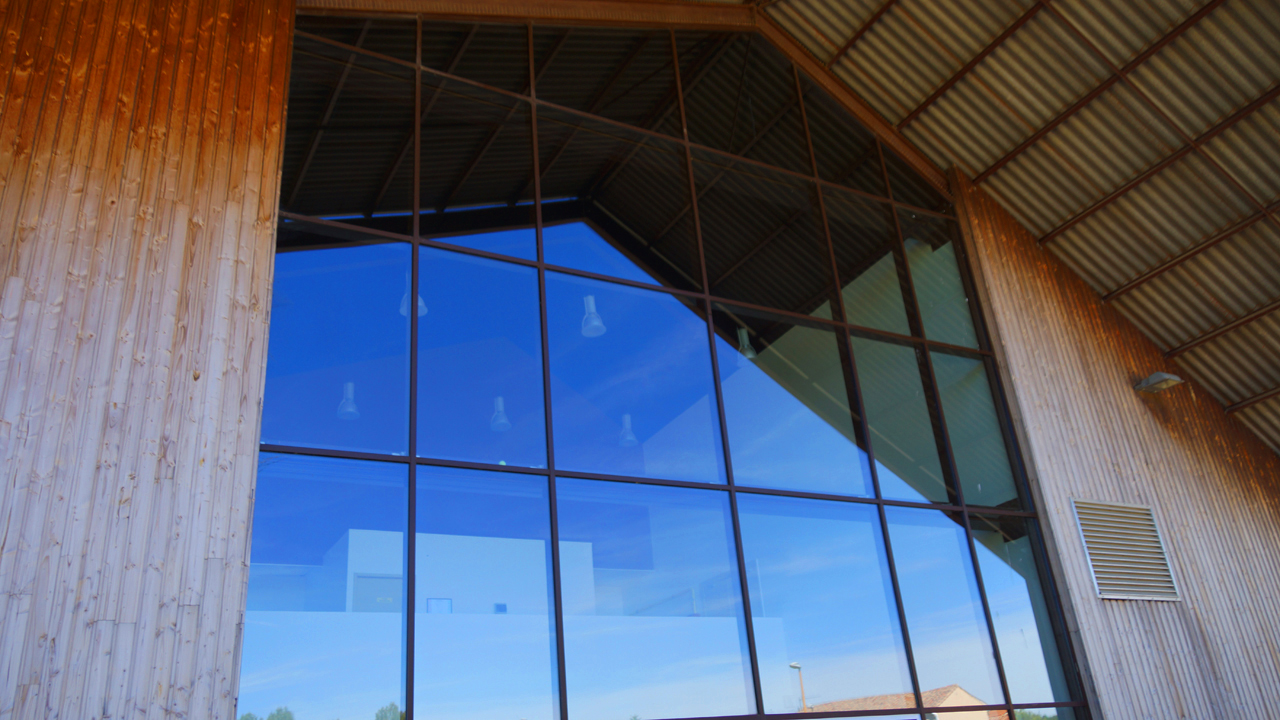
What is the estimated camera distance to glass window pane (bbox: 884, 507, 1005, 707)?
9.11 m

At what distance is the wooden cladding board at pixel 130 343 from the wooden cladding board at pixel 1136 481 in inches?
357

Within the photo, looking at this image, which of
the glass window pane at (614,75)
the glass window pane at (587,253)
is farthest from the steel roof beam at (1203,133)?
the glass window pane at (587,253)

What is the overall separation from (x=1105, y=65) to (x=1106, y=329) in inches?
152

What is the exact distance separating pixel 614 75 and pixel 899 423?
5.42 m

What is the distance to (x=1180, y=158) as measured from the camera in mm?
11469

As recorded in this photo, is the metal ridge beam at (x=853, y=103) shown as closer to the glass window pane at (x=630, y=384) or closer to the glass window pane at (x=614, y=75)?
the glass window pane at (x=614, y=75)

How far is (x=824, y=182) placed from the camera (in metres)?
11.9

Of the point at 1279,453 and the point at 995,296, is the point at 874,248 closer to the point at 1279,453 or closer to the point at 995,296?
the point at 995,296

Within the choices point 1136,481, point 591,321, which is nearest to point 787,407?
point 591,321

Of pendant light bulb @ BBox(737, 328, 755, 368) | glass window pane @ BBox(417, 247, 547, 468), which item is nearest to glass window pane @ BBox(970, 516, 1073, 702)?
pendant light bulb @ BBox(737, 328, 755, 368)

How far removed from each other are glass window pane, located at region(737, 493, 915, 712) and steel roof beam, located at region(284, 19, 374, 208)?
5107 millimetres

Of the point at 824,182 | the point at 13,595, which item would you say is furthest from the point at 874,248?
the point at 13,595

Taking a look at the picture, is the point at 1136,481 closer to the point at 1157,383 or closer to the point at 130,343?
the point at 1157,383

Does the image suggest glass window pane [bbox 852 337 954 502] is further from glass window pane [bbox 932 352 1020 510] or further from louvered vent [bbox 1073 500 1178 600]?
louvered vent [bbox 1073 500 1178 600]
